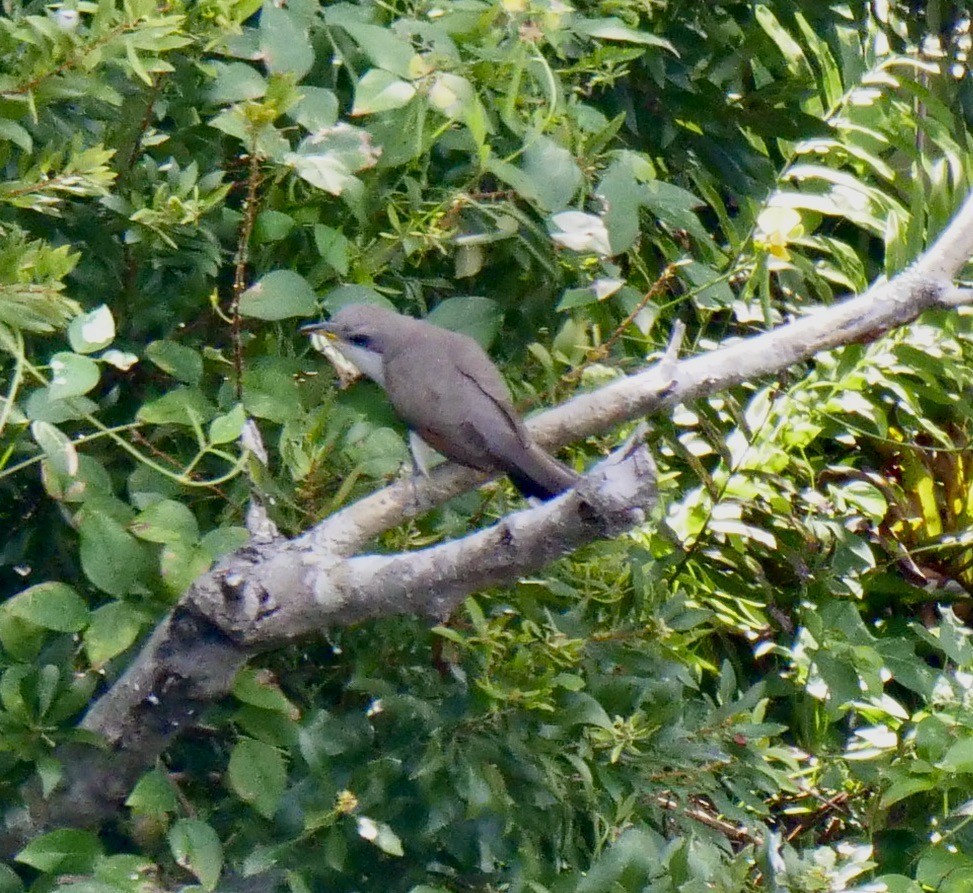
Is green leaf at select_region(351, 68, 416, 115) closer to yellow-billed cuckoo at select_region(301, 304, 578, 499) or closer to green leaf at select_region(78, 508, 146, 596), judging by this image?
yellow-billed cuckoo at select_region(301, 304, 578, 499)

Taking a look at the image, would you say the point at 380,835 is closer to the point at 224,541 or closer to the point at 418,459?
the point at 224,541

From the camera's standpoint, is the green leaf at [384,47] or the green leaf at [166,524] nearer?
the green leaf at [166,524]

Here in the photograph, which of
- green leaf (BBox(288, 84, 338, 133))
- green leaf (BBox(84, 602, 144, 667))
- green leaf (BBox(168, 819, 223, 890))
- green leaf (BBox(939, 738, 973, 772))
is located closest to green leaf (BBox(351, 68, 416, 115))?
green leaf (BBox(288, 84, 338, 133))

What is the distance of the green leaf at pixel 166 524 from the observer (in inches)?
69.6

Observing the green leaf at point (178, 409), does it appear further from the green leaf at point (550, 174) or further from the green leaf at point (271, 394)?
the green leaf at point (550, 174)

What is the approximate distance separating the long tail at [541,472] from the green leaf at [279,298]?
1.29 feet

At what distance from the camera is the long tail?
2111 millimetres

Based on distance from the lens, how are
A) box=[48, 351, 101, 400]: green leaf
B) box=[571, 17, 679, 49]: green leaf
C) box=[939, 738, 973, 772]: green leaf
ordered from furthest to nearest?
box=[939, 738, 973, 772]: green leaf
box=[571, 17, 679, 49]: green leaf
box=[48, 351, 101, 400]: green leaf

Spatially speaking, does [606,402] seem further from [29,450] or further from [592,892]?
[29,450]

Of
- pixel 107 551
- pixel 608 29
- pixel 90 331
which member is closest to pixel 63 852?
pixel 107 551

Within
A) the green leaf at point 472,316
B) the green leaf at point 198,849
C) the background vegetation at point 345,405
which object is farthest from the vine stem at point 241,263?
the green leaf at point 198,849

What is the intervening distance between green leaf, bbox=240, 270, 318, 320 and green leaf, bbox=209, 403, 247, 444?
0.24 metres

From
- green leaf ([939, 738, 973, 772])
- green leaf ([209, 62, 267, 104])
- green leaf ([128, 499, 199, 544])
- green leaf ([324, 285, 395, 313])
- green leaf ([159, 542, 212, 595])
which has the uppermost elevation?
green leaf ([209, 62, 267, 104])

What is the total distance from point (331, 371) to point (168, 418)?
0.42 m
